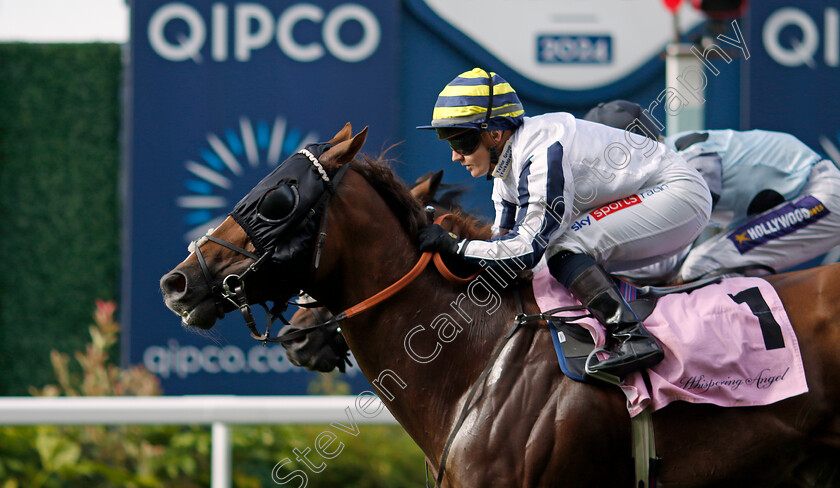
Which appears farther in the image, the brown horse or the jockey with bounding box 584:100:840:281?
the jockey with bounding box 584:100:840:281

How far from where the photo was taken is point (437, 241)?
272 cm

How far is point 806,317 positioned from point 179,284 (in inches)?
79.4

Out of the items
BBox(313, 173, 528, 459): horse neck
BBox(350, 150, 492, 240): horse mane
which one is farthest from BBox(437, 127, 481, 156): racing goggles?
BBox(313, 173, 528, 459): horse neck

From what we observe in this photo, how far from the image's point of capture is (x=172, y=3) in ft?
21.7

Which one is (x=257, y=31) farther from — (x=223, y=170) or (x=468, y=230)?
(x=468, y=230)

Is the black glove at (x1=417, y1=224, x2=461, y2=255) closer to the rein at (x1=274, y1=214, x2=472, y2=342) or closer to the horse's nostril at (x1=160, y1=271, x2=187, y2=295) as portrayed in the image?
the rein at (x1=274, y1=214, x2=472, y2=342)

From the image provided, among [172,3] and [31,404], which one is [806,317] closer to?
[31,404]

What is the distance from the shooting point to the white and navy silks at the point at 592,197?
2629mm

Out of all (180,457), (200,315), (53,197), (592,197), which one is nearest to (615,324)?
(592,197)

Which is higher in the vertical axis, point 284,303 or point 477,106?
point 477,106

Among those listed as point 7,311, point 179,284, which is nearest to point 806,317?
point 179,284

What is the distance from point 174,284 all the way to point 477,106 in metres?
1.15

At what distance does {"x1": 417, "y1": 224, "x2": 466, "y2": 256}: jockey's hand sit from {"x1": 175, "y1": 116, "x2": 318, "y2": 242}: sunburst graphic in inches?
159

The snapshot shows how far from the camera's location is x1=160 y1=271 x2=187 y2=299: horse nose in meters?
2.46
